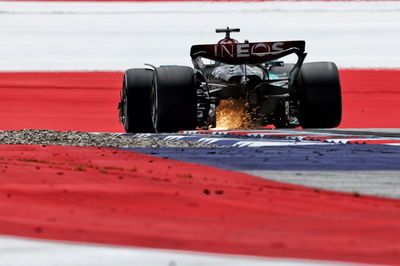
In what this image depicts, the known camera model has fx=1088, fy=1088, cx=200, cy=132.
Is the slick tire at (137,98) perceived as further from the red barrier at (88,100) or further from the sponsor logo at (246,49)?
the red barrier at (88,100)

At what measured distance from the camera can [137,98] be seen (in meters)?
17.0

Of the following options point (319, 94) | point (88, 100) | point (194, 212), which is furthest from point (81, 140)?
Result: point (88, 100)

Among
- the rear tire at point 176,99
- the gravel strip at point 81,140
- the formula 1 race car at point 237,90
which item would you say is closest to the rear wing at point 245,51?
the formula 1 race car at point 237,90

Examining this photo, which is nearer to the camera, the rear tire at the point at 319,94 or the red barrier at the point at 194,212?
the red barrier at the point at 194,212

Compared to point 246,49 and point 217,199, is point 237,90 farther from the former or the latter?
point 217,199

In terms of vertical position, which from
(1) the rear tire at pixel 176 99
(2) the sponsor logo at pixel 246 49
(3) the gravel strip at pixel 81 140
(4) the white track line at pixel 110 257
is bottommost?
(3) the gravel strip at pixel 81 140

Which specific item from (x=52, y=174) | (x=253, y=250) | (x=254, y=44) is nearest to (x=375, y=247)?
(x=253, y=250)

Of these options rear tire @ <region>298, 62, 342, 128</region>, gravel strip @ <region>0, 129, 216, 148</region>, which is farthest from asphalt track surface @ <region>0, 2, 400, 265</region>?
gravel strip @ <region>0, 129, 216, 148</region>

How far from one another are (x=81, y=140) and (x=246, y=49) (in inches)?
117

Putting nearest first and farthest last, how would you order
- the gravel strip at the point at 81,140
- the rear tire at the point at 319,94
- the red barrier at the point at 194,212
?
the red barrier at the point at 194,212 → the gravel strip at the point at 81,140 → the rear tire at the point at 319,94

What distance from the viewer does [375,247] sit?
5379 millimetres

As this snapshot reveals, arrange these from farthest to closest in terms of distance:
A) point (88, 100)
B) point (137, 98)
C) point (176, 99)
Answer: point (88, 100), point (137, 98), point (176, 99)

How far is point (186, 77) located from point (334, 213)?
9.27 m

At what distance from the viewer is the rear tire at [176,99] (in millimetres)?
15719
